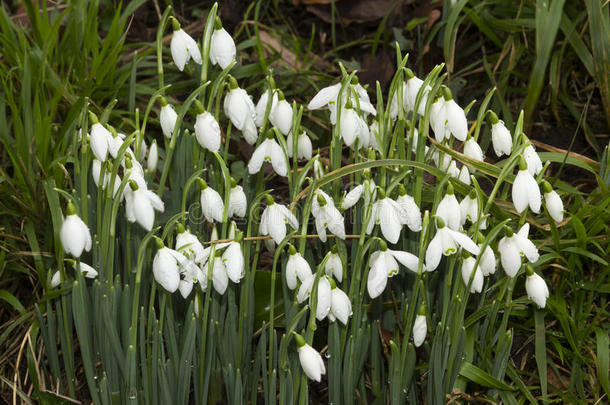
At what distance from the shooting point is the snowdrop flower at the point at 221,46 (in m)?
2.14

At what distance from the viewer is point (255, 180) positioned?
8.10 feet

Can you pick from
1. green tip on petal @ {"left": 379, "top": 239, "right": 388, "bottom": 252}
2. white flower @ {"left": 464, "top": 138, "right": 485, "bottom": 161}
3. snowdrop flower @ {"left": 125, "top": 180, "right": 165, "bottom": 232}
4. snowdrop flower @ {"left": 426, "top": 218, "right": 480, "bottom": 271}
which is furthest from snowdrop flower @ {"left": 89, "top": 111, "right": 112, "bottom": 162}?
white flower @ {"left": 464, "top": 138, "right": 485, "bottom": 161}

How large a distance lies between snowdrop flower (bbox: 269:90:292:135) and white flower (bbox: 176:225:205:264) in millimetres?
398

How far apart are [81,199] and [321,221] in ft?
2.12

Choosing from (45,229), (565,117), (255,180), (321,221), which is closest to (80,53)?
(45,229)

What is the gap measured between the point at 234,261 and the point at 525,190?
69 centimetres

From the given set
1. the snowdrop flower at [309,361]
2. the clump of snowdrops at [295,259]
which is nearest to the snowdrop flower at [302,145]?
the clump of snowdrops at [295,259]

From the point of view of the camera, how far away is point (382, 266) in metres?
1.90

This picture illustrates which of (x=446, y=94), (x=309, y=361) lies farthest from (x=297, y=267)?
(x=446, y=94)

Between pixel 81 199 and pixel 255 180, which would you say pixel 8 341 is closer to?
pixel 81 199

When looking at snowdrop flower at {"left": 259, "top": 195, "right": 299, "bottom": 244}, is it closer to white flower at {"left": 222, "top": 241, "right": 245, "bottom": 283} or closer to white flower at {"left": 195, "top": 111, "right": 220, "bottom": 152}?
white flower at {"left": 222, "top": 241, "right": 245, "bottom": 283}

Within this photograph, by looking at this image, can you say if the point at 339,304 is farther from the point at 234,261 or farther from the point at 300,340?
the point at 234,261

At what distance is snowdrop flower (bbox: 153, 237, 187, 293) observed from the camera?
184 centimetres

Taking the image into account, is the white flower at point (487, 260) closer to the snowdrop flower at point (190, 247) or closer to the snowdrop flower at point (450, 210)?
the snowdrop flower at point (450, 210)
